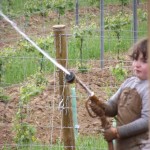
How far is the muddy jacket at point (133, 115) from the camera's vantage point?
3290mm

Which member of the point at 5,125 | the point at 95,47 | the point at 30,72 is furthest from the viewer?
the point at 95,47

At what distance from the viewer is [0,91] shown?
693 cm

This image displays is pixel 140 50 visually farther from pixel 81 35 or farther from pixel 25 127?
pixel 81 35

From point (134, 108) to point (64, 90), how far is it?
4.77 feet

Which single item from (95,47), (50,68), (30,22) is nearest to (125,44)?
(95,47)

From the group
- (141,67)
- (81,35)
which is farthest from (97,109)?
(81,35)

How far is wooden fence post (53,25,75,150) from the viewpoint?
4.70 metres

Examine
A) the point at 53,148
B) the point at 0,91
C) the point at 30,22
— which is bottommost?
the point at 53,148

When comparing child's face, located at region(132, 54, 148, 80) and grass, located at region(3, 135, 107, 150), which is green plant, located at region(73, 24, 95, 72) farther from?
child's face, located at region(132, 54, 148, 80)

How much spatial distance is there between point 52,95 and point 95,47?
240 cm

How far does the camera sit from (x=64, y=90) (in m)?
4.73

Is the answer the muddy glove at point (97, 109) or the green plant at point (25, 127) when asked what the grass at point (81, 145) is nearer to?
the green plant at point (25, 127)

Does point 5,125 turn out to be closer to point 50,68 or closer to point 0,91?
point 0,91

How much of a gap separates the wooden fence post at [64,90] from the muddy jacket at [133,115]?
129 centimetres
